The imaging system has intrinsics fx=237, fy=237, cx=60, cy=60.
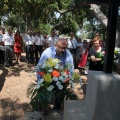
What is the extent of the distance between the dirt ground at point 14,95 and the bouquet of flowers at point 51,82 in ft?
1.43

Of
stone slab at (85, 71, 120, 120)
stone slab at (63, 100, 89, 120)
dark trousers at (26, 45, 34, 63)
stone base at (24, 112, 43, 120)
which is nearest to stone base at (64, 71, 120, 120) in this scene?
stone slab at (85, 71, 120, 120)

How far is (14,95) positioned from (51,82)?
2.49 m

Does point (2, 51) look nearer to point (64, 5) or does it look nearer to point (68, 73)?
point (64, 5)

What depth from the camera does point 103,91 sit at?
8.39ft

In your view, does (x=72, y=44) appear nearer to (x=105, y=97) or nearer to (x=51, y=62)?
(x=51, y=62)

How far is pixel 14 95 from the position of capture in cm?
607

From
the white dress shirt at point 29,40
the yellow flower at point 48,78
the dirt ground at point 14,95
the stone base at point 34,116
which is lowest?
the dirt ground at point 14,95

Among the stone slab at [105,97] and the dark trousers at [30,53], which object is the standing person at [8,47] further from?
the stone slab at [105,97]

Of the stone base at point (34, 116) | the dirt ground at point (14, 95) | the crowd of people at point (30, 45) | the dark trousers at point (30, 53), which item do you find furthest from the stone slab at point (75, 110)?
the dark trousers at point (30, 53)

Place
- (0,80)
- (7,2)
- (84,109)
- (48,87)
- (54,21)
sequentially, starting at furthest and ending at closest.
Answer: (54,21) < (7,2) < (0,80) < (48,87) < (84,109)

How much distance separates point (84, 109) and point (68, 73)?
37.0 inches

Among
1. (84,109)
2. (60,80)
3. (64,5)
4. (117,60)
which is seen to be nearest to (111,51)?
(84,109)

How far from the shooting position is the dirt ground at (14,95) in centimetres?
486

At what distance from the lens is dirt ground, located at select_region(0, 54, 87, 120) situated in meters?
4.86
